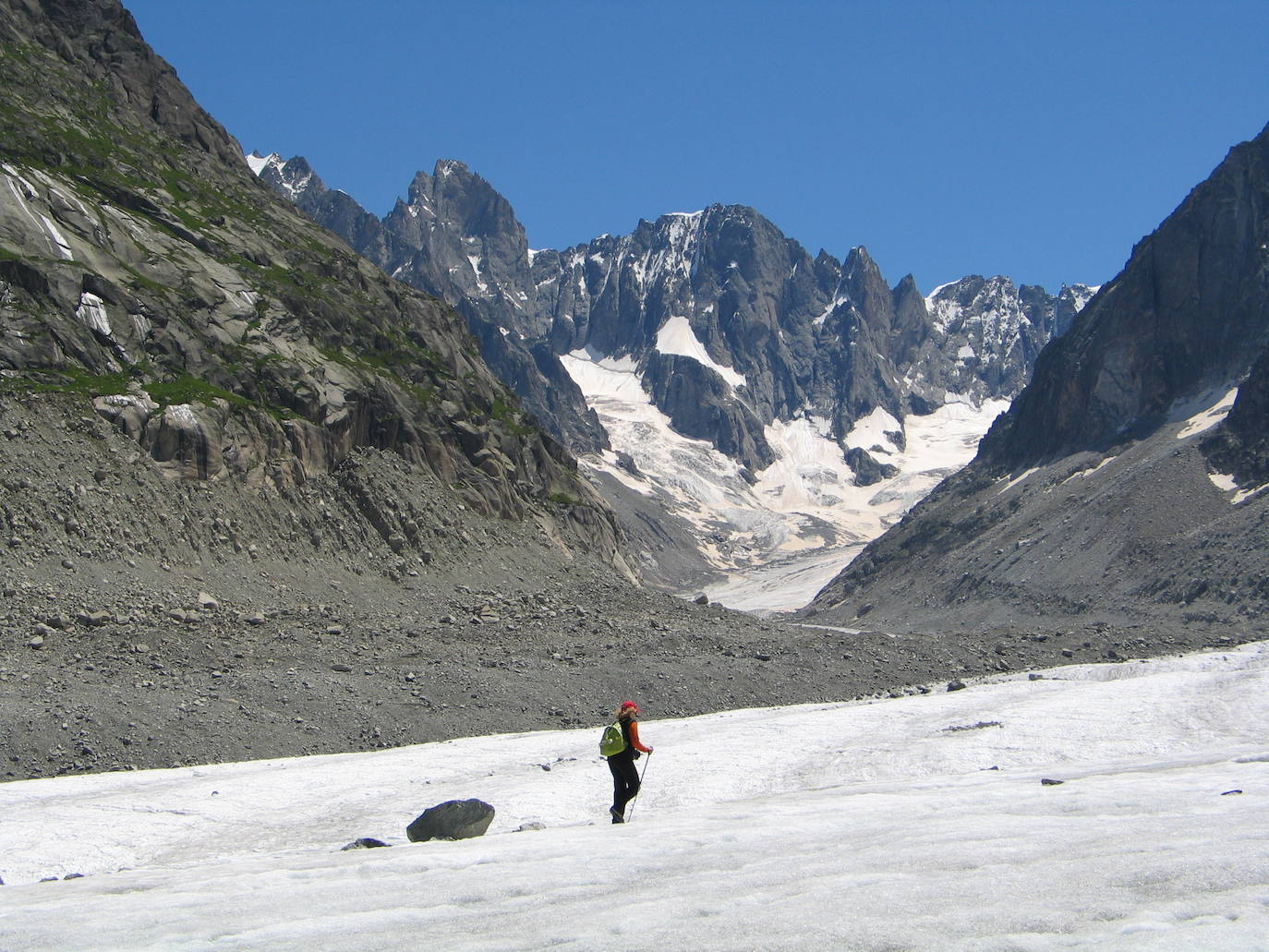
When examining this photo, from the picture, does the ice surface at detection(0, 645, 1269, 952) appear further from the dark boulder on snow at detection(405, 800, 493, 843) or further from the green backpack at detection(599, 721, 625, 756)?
the green backpack at detection(599, 721, 625, 756)

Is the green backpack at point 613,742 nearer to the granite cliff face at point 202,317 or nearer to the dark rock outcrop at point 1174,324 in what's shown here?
the granite cliff face at point 202,317

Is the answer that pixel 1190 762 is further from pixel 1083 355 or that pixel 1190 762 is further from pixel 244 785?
pixel 1083 355

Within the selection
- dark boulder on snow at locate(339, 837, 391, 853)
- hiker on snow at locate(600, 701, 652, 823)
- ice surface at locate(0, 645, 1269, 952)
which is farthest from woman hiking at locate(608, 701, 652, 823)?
dark boulder on snow at locate(339, 837, 391, 853)

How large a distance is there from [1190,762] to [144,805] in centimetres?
2001

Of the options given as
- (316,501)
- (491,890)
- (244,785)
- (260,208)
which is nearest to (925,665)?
(316,501)

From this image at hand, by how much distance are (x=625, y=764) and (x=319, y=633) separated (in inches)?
1035

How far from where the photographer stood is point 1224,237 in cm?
13000

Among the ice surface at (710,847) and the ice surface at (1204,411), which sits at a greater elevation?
the ice surface at (1204,411)

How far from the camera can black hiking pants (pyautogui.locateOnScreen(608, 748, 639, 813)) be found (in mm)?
17359

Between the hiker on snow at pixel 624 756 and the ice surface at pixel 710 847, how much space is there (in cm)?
57

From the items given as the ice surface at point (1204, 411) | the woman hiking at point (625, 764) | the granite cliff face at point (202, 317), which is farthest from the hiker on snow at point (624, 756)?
the ice surface at point (1204, 411)

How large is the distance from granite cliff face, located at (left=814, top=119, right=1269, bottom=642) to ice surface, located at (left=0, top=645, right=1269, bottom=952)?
4662cm

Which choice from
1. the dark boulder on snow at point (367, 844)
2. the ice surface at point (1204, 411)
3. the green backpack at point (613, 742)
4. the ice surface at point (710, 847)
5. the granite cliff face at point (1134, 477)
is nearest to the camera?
the ice surface at point (710, 847)

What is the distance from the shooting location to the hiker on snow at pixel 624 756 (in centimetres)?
1717
